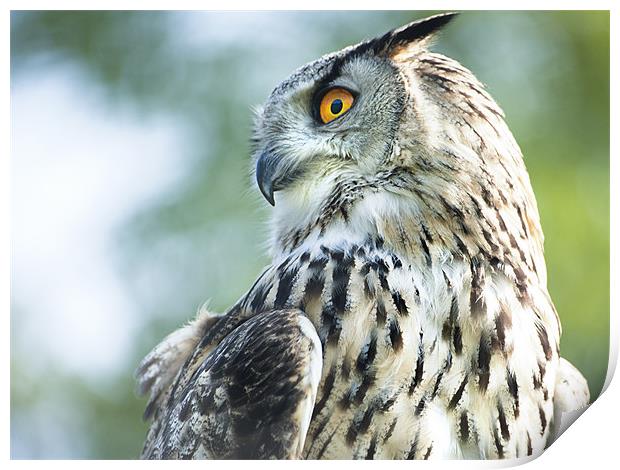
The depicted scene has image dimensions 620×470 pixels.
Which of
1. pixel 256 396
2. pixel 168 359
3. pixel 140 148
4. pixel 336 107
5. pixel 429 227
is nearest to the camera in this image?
pixel 256 396

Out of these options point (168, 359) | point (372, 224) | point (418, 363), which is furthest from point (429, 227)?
point (168, 359)

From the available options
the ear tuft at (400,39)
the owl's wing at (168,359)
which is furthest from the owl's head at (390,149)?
the owl's wing at (168,359)

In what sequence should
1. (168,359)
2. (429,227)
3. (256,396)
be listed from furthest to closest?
(168,359)
(429,227)
(256,396)

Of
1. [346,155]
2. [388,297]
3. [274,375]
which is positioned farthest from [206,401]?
[346,155]

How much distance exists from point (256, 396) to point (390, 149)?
473 millimetres

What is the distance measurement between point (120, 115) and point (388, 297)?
34.4 inches

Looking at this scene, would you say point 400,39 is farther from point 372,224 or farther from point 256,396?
point 256,396

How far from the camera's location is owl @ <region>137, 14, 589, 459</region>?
1.22 meters

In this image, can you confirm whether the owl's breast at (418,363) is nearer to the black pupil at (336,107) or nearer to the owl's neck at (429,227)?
the owl's neck at (429,227)

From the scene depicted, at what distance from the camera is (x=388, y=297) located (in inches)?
49.9

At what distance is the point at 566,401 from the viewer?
1.35m

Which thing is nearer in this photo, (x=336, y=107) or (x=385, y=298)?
(x=385, y=298)

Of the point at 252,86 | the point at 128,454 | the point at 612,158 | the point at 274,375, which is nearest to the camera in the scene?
the point at 274,375
